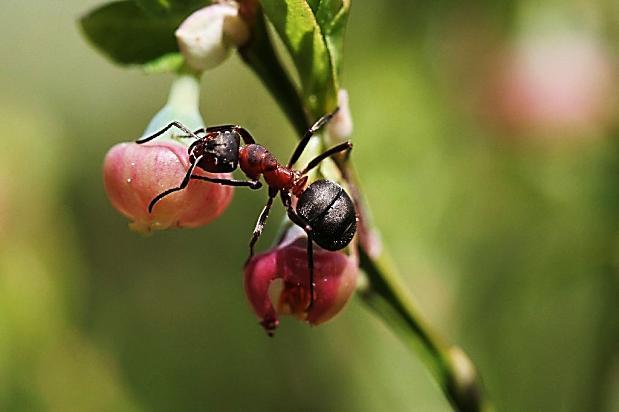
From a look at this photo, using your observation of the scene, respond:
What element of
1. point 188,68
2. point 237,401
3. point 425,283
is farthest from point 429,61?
point 188,68

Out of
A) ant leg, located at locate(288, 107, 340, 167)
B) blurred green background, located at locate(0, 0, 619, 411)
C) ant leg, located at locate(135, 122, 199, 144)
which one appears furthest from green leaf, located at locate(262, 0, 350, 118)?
blurred green background, located at locate(0, 0, 619, 411)

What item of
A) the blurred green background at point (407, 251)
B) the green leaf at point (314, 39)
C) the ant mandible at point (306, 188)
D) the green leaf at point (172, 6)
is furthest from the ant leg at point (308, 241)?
the blurred green background at point (407, 251)

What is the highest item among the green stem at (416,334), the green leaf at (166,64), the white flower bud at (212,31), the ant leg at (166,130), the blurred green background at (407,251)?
the white flower bud at (212,31)

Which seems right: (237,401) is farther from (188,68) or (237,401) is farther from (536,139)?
(188,68)

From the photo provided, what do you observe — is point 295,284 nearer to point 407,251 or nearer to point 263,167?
point 263,167

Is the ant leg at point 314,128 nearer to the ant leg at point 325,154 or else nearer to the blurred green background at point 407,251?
the ant leg at point 325,154

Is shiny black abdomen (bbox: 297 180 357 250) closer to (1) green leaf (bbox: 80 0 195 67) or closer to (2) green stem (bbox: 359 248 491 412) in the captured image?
(2) green stem (bbox: 359 248 491 412)

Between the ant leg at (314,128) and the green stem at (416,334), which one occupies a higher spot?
the ant leg at (314,128)
